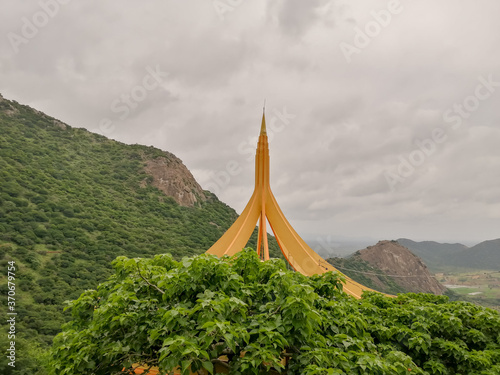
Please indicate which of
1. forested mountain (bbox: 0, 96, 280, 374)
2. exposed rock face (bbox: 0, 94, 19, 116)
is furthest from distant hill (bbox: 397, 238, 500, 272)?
exposed rock face (bbox: 0, 94, 19, 116)

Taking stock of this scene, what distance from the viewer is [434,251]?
77.6 metres

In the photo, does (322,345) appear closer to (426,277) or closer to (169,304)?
(169,304)

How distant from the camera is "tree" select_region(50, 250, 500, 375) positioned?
2.77 metres

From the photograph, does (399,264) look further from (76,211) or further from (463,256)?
(463,256)

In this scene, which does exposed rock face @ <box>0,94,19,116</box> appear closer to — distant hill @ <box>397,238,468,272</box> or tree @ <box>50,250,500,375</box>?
tree @ <box>50,250,500,375</box>

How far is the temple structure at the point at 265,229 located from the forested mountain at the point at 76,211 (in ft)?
20.8

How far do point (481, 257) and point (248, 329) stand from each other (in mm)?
78496

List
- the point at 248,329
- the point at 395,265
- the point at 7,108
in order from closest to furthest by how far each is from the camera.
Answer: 1. the point at 248,329
2. the point at 7,108
3. the point at 395,265

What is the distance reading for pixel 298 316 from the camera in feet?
9.68

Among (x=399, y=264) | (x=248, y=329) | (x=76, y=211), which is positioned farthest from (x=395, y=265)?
(x=248, y=329)

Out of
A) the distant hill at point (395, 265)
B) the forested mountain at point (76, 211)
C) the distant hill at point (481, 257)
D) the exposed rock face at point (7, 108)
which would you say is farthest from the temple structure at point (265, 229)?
the distant hill at point (481, 257)

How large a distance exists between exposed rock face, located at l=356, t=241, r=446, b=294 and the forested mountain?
50.0 feet

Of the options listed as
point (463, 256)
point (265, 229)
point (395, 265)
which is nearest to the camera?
point (265, 229)

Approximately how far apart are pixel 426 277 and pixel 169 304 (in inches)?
1495
